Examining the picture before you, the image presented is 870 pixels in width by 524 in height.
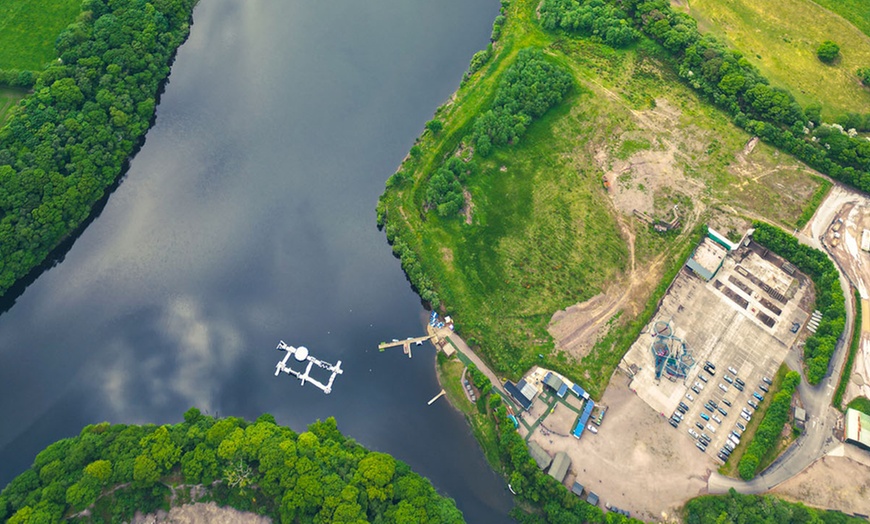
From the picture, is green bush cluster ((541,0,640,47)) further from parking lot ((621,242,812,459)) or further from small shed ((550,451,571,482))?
small shed ((550,451,571,482))

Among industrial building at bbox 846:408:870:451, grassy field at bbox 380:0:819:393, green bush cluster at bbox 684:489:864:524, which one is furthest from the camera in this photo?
grassy field at bbox 380:0:819:393

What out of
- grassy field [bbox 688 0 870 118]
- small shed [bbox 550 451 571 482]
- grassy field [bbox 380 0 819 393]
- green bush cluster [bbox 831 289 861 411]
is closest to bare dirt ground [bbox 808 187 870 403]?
green bush cluster [bbox 831 289 861 411]

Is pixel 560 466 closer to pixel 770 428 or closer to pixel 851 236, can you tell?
pixel 770 428

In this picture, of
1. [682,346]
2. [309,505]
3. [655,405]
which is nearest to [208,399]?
[309,505]

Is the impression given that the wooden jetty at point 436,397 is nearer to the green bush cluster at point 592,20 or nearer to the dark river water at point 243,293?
the dark river water at point 243,293

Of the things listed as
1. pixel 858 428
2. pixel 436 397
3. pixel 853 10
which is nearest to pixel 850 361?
pixel 858 428

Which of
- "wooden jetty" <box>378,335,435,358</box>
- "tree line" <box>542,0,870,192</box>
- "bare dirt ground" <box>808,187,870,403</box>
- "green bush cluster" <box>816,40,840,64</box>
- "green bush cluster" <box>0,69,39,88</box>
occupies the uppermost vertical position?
"green bush cluster" <box>816,40,840,64</box>
